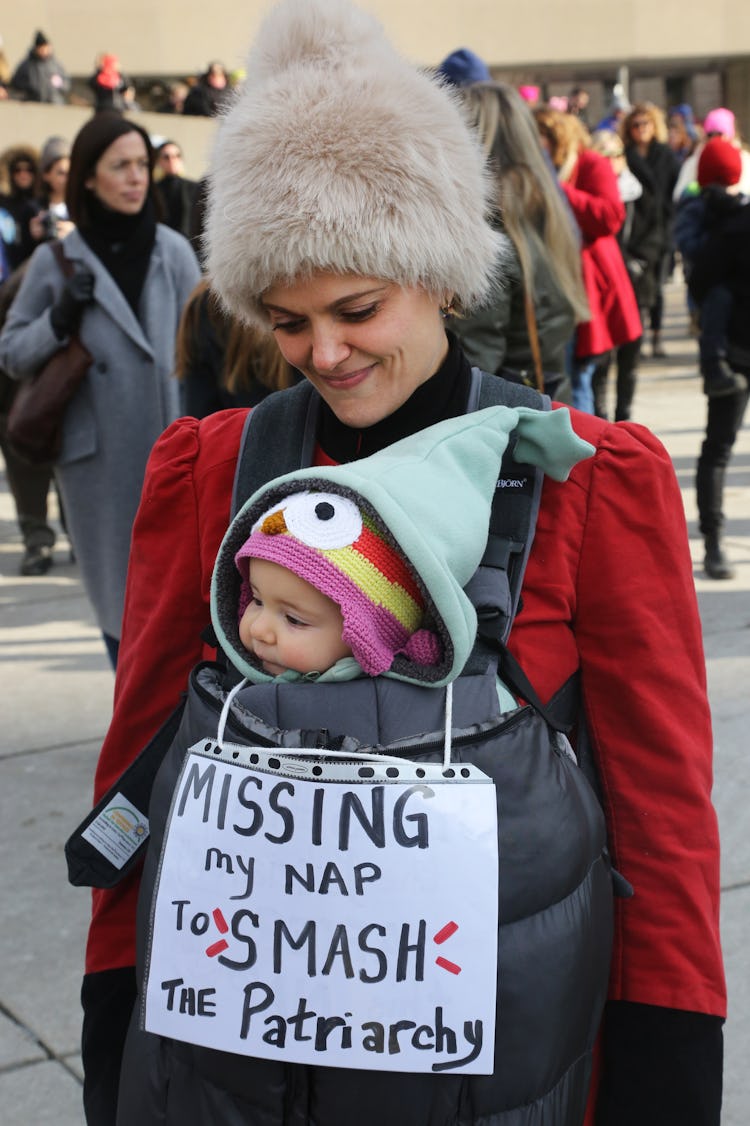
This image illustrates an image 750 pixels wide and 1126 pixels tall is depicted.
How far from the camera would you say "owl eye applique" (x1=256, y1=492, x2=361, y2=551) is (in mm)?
1672

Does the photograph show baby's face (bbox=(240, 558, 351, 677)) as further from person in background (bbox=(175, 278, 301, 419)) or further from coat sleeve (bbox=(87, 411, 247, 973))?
person in background (bbox=(175, 278, 301, 419))

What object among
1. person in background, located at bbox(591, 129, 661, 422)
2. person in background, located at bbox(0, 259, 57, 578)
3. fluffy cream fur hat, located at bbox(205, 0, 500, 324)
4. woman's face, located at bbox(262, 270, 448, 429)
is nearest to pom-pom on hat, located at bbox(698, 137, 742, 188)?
person in background, located at bbox(591, 129, 661, 422)

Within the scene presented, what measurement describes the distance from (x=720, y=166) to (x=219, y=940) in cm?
557

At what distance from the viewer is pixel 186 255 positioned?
5.03 m

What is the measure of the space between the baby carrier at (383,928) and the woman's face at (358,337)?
40 cm

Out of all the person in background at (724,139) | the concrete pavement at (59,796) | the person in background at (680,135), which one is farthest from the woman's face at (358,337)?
the person in background at (680,135)

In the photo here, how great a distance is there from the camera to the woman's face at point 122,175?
4840 millimetres

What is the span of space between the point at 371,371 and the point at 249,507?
29cm

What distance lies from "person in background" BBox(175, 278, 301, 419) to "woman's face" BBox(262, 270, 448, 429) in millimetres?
2090

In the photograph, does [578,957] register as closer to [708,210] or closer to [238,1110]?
[238,1110]

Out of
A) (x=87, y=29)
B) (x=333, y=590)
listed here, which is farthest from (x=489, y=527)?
(x=87, y=29)

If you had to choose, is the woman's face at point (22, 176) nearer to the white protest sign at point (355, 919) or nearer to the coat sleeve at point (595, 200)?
the coat sleeve at point (595, 200)

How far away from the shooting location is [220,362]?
437cm

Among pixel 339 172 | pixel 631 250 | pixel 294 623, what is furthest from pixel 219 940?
pixel 631 250
